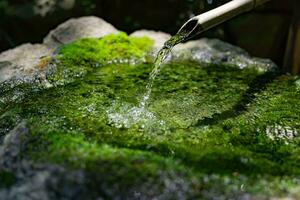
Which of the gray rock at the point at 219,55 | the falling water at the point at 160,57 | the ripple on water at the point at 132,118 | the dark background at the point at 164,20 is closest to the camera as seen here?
the ripple on water at the point at 132,118

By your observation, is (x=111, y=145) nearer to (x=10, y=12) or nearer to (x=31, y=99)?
(x=31, y=99)

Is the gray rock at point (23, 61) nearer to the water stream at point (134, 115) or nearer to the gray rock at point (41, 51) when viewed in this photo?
the gray rock at point (41, 51)

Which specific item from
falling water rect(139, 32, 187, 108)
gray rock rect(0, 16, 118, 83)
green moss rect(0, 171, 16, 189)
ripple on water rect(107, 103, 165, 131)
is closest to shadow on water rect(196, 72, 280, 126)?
ripple on water rect(107, 103, 165, 131)

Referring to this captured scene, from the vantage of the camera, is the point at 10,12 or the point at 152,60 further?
the point at 10,12

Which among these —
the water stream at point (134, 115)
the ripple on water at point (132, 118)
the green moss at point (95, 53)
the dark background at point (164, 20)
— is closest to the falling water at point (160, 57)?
the water stream at point (134, 115)

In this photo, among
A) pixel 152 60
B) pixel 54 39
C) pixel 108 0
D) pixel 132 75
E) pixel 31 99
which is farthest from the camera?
pixel 108 0

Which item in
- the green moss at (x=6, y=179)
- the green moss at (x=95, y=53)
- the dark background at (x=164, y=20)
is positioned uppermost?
the green moss at (x=6, y=179)

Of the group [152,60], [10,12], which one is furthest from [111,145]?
[10,12]
